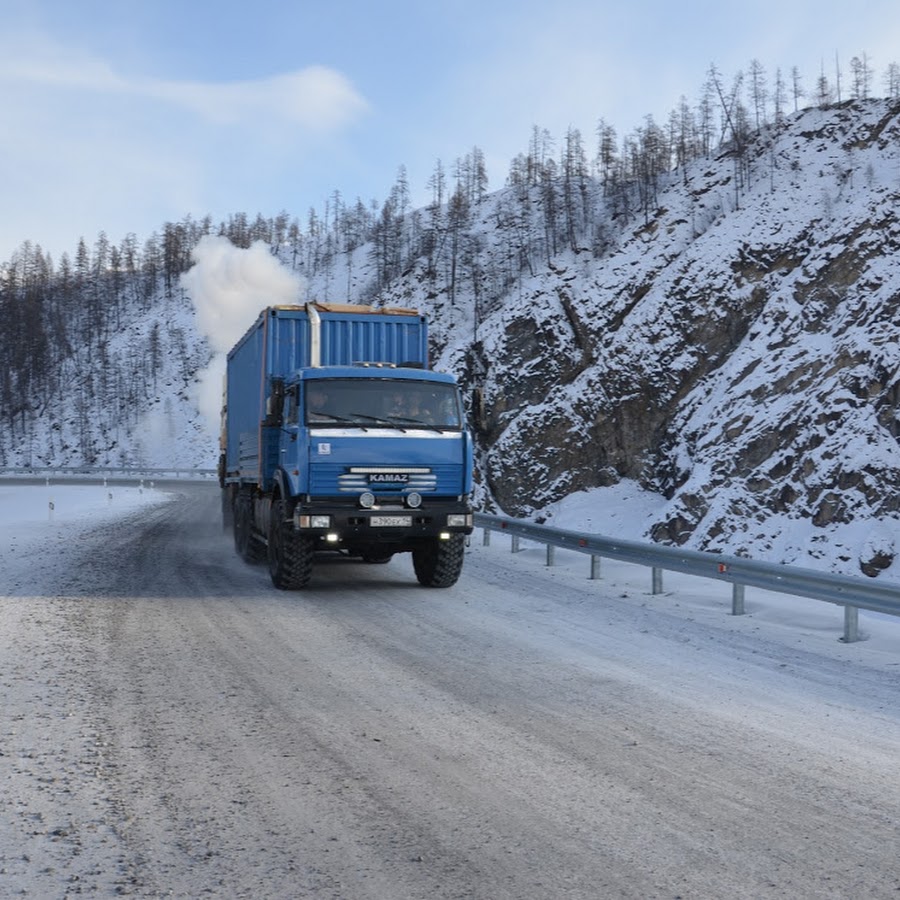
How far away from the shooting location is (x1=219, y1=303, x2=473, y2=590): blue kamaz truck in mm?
10273

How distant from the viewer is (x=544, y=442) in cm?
3600

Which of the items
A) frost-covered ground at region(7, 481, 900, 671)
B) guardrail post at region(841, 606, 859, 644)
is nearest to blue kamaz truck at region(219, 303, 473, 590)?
frost-covered ground at region(7, 481, 900, 671)

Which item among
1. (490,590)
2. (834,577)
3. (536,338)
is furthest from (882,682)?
(536,338)

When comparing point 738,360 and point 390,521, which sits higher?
point 738,360

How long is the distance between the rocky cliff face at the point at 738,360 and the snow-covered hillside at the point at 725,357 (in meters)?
0.08

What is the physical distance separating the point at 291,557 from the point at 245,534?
13.9 ft

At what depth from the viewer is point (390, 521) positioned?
406 inches

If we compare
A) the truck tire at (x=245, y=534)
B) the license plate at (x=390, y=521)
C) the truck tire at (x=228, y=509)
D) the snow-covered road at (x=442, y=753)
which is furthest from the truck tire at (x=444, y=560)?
the truck tire at (x=228, y=509)

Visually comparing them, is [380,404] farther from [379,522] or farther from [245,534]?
[245,534]

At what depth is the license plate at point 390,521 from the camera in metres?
10.3

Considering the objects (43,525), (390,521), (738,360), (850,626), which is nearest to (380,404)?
(390,521)

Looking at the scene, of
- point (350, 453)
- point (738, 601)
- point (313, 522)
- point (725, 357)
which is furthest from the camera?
point (725, 357)

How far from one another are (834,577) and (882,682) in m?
1.77

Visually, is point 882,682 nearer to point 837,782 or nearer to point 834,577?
point 834,577
